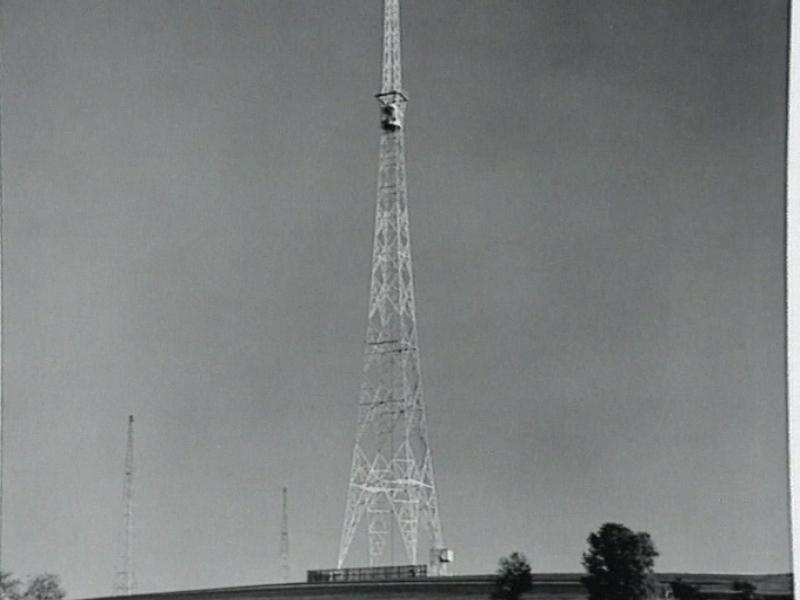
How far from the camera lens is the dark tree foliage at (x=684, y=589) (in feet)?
47.3

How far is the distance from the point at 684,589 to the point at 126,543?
7835mm

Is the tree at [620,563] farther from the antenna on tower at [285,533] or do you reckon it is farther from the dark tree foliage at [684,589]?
the antenna on tower at [285,533]

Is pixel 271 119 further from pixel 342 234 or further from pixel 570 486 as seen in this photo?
pixel 570 486

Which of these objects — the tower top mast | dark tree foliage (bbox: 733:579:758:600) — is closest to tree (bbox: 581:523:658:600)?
dark tree foliage (bbox: 733:579:758:600)

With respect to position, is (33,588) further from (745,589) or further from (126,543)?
(745,589)

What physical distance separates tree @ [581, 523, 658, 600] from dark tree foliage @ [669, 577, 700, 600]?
0.26 m

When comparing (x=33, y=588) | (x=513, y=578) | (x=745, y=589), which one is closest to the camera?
(x=745, y=589)

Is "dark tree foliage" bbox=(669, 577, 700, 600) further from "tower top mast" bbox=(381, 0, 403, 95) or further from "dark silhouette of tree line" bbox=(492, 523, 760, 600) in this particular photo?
"tower top mast" bbox=(381, 0, 403, 95)

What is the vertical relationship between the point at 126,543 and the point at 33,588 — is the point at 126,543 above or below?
above

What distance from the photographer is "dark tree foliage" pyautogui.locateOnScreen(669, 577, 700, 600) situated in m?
14.4

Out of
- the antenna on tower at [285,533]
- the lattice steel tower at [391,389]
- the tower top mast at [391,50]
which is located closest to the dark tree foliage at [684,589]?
the lattice steel tower at [391,389]

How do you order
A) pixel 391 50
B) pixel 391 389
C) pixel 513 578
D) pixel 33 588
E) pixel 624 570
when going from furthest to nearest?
pixel 391 389 < pixel 391 50 < pixel 33 588 < pixel 513 578 < pixel 624 570

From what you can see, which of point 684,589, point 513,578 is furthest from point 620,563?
point 513,578

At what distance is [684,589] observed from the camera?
1445cm
